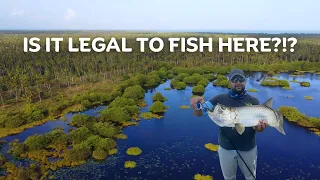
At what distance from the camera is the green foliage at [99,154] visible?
1574 inches

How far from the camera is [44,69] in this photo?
342ft

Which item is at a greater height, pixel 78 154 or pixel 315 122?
pixel 315 122

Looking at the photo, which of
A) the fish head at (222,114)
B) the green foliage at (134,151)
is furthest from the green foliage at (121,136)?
the fish head at (222,114)

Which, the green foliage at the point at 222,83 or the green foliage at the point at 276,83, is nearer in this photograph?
the green foliage at the point at 222,83

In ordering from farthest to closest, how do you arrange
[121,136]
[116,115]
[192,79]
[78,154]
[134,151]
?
[192,79]
[116,115]
[121,136]
[134,151]
[78,154]

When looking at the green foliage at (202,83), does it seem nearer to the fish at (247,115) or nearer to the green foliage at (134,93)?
the green foliage at (134,93)

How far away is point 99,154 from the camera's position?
4006cm

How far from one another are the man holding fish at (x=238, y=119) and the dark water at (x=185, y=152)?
28637mm

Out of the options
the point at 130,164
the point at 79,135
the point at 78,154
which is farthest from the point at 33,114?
the point at 130,164

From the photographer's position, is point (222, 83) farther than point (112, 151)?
Yes

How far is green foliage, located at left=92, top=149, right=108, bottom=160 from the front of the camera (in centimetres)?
3997

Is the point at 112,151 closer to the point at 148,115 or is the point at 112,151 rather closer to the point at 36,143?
the point at 36,143

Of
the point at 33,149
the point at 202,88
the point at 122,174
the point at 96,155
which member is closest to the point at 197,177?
the point at 122,174

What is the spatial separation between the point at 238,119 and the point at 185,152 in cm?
3586
